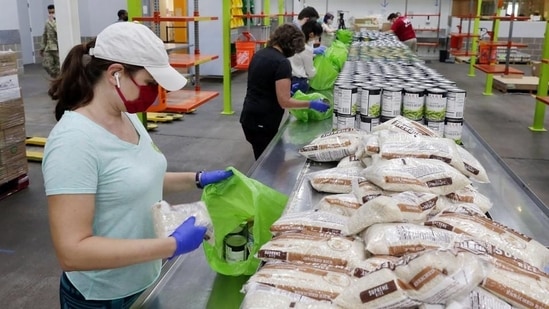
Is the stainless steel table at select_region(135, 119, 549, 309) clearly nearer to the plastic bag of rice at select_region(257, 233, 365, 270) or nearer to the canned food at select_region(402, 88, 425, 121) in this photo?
the plastic bag of rice at select_region(257, 233, 365, 270)

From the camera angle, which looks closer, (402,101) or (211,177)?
(211,177)

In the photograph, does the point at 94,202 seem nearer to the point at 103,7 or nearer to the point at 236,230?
the point at 236,230

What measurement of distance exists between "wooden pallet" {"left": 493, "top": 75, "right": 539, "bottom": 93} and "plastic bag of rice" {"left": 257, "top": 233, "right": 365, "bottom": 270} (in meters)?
9.32

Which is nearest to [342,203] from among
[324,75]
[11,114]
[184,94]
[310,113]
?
[310,113]

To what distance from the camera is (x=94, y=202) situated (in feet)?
3.86

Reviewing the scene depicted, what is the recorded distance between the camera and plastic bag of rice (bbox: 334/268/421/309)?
0.88 metres

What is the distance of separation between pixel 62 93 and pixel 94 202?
0.32 m

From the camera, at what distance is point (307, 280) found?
3.42 ft

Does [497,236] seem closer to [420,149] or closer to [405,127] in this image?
[420,149]

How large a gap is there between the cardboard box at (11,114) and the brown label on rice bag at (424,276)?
400 centimetres

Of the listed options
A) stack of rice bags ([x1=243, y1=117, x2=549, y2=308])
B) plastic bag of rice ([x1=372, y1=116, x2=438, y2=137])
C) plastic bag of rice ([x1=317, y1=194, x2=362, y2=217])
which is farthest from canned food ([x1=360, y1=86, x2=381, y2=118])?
plastic bag of rice ([x1=317, y1=194, x2=362, y2=217])

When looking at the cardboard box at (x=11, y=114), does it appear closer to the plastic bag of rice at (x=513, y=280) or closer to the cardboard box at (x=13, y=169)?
the cardboard box at (x=13, y=169)

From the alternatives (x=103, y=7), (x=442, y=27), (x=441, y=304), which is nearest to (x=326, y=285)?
(x=441, y=304)

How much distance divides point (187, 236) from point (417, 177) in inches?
27.6
